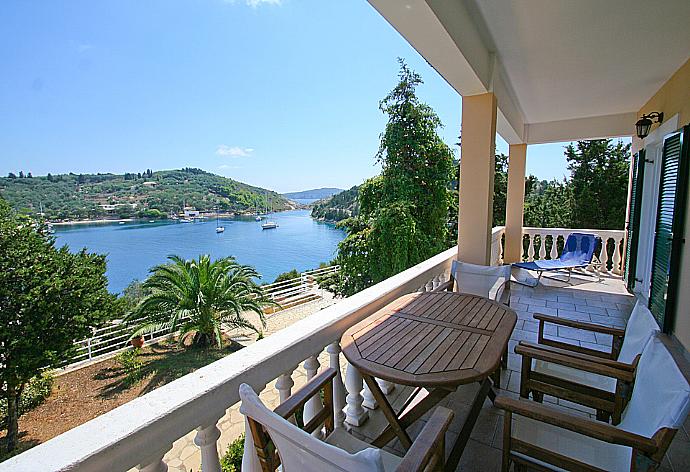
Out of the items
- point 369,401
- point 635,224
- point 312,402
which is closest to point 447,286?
point 369,401

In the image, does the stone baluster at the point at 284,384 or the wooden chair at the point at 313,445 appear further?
the stone baluster at the point at 284,384

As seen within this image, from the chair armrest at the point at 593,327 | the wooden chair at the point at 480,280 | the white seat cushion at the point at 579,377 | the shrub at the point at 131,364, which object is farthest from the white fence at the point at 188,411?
the shrub at the point at 131,364

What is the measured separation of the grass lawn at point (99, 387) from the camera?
938 cm

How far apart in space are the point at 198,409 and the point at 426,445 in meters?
0.69

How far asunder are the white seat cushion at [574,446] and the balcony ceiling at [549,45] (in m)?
2.23

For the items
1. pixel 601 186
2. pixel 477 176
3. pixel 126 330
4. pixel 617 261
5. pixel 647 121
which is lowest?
pixel 126 330

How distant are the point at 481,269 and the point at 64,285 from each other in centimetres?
1431

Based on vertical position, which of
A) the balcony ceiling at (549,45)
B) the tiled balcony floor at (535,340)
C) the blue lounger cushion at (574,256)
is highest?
the balcony ceiling at (549,45)

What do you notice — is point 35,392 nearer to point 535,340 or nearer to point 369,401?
point 369,401

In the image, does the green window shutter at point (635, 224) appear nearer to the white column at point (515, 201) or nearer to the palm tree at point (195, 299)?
the white column at point (515, 201)

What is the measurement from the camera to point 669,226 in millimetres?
3600

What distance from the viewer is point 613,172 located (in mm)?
12336

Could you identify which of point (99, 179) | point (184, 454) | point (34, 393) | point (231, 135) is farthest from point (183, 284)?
point (231, 135)

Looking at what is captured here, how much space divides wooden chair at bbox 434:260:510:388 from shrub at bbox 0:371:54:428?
44.5 ft
